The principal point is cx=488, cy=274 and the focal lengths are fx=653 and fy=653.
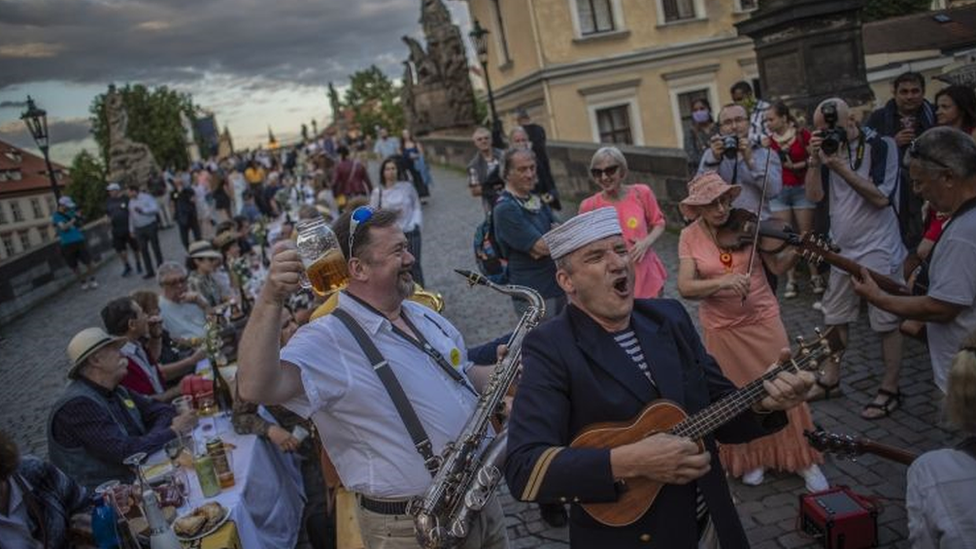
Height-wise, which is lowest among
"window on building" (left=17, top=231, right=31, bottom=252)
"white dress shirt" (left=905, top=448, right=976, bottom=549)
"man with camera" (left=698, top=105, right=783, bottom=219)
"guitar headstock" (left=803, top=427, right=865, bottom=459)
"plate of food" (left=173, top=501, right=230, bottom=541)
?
"plate of food" (left=173, top=501, right=230, bottom=541)

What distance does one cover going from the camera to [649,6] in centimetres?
2323

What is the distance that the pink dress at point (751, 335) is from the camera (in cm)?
437

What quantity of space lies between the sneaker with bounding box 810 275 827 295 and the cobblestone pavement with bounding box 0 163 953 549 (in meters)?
0.11

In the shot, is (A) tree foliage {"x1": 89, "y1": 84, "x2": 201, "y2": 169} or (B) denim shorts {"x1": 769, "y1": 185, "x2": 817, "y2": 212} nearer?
(B) denim shorts {"x1": 769, "y1": 185, "x2": 817, "y2": 212}

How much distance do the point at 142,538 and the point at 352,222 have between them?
2.02 meters

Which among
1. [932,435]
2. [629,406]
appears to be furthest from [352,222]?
[932,435]

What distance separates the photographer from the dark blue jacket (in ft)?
7.48

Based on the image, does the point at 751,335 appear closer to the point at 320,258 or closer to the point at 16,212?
the point at 320,258

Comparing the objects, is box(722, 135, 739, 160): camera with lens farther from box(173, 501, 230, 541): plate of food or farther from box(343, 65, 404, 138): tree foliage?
box(343, 65, 404, 138): tree foliage

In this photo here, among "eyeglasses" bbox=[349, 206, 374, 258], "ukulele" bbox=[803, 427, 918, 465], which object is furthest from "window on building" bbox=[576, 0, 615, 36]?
"ukulele" bbox=[803, 427, 918, 465]

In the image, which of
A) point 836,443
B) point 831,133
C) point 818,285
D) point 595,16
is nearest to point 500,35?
point 595,16

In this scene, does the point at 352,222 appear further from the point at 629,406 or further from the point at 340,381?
the point at 629,406

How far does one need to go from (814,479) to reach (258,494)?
3748mm

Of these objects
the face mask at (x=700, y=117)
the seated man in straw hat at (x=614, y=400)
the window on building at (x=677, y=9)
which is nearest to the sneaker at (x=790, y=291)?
the face mask at (x=700, y=117)
